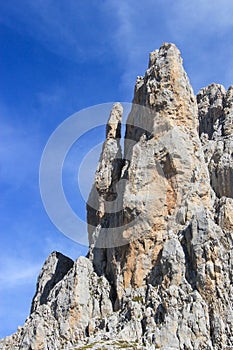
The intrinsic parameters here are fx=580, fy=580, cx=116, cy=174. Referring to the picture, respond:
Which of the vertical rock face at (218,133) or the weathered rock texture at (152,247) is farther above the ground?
the vertical rock face at (218,133)

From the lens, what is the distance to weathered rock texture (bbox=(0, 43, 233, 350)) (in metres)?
85.9

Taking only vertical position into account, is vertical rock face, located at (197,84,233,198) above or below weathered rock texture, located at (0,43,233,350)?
above

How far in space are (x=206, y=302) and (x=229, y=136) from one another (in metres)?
54.8

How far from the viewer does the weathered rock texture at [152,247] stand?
85875 millimetres

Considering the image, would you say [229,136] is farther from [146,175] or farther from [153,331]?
[153,331]

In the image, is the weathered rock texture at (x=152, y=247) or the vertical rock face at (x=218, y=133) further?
the vertical rock face at (x=218, y=133)

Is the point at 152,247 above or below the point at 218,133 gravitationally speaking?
below

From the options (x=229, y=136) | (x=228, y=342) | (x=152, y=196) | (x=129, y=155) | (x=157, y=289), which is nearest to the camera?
(x=228, y=342)

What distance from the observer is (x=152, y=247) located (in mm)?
100500

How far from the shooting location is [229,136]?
132250 mm

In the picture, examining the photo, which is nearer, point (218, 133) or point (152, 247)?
point (152, 247)

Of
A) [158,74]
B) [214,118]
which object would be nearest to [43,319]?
[158,74]

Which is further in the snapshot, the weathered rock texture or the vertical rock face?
the vertical rock face

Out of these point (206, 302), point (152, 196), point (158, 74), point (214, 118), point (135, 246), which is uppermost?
point (214, 118)
